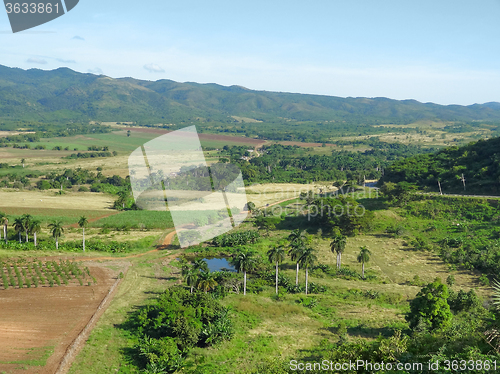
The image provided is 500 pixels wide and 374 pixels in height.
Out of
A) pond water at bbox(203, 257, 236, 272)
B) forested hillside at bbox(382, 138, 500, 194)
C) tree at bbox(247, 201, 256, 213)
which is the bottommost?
pond water at bbox(203, 257, 236, 272)

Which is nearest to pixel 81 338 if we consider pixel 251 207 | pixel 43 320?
pixel 43 320

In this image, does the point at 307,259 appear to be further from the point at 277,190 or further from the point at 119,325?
the point at 277,190

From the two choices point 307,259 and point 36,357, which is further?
point 307,259

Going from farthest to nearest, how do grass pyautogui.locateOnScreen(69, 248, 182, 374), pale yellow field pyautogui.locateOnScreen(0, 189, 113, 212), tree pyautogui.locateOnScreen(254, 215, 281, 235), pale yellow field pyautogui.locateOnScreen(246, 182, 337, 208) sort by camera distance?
pale yellow field pyautogui.locateOnScreen(246, 182, 337, 208)
pale yellow field pyautogui.locateOnScreen(0, 189, 113, 212)
tree pyautogui.locateOnScreen(254, 215, 281, 235)
grass pyautogui.locateOnScreen(69, 248, 182, 374)

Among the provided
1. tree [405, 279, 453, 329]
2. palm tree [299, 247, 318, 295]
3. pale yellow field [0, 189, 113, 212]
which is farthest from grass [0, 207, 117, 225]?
tree [405, 279, 453, 329]

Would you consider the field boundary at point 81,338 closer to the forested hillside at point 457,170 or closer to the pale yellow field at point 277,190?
the pale yellow field at point 277,190

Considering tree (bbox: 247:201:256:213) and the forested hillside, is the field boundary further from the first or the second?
the forested hillside

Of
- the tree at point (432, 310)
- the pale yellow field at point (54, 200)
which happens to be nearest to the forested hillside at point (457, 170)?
the tree at point (432, 310)
